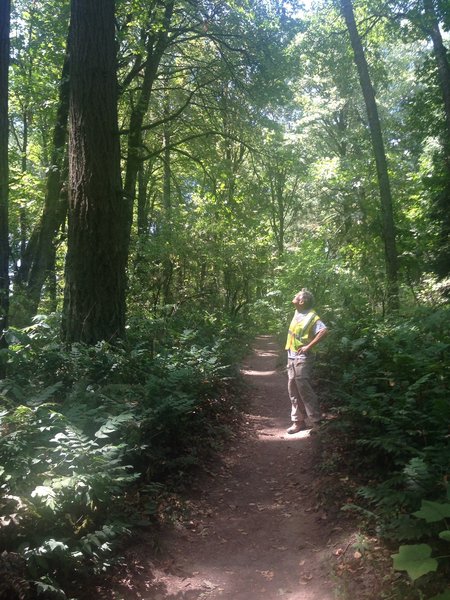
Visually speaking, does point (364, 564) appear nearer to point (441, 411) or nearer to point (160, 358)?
point (441, 411)

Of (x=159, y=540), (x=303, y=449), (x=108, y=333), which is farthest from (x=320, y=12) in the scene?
(x=159, y=540)

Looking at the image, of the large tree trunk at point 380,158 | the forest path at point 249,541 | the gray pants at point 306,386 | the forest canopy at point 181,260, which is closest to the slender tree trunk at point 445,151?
the forest canopy at point 181,260

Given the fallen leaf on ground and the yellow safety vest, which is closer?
A: the fallen leaf on ground

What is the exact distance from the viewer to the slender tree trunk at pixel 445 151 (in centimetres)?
1066

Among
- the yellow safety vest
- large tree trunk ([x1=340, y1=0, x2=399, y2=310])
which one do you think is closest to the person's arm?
the yellow safety vest

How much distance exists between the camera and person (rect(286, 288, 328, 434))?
275 inches

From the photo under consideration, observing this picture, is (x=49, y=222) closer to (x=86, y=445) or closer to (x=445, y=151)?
(x=86, y=445)

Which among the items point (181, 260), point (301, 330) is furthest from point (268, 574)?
point (181, 260)

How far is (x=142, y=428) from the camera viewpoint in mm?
5168

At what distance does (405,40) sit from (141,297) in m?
11.5

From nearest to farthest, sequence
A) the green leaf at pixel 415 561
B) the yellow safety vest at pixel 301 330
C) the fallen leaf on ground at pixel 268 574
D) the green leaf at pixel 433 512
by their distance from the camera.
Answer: the green leaf at pixel 415 561 < the green leaf at pixel 433 512 < the fallen leaf on ground at pixel 268 574 < the yellow safety vest at pixel 301 330

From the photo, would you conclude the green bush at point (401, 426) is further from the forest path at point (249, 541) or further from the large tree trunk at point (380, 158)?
the large tree trunk at point (380, 158)

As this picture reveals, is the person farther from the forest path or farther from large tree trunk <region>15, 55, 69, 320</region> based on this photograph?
large tree trunk <region>15, 55, 69, 320</region>

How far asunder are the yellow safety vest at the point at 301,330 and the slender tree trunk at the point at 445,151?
5.07 metres
